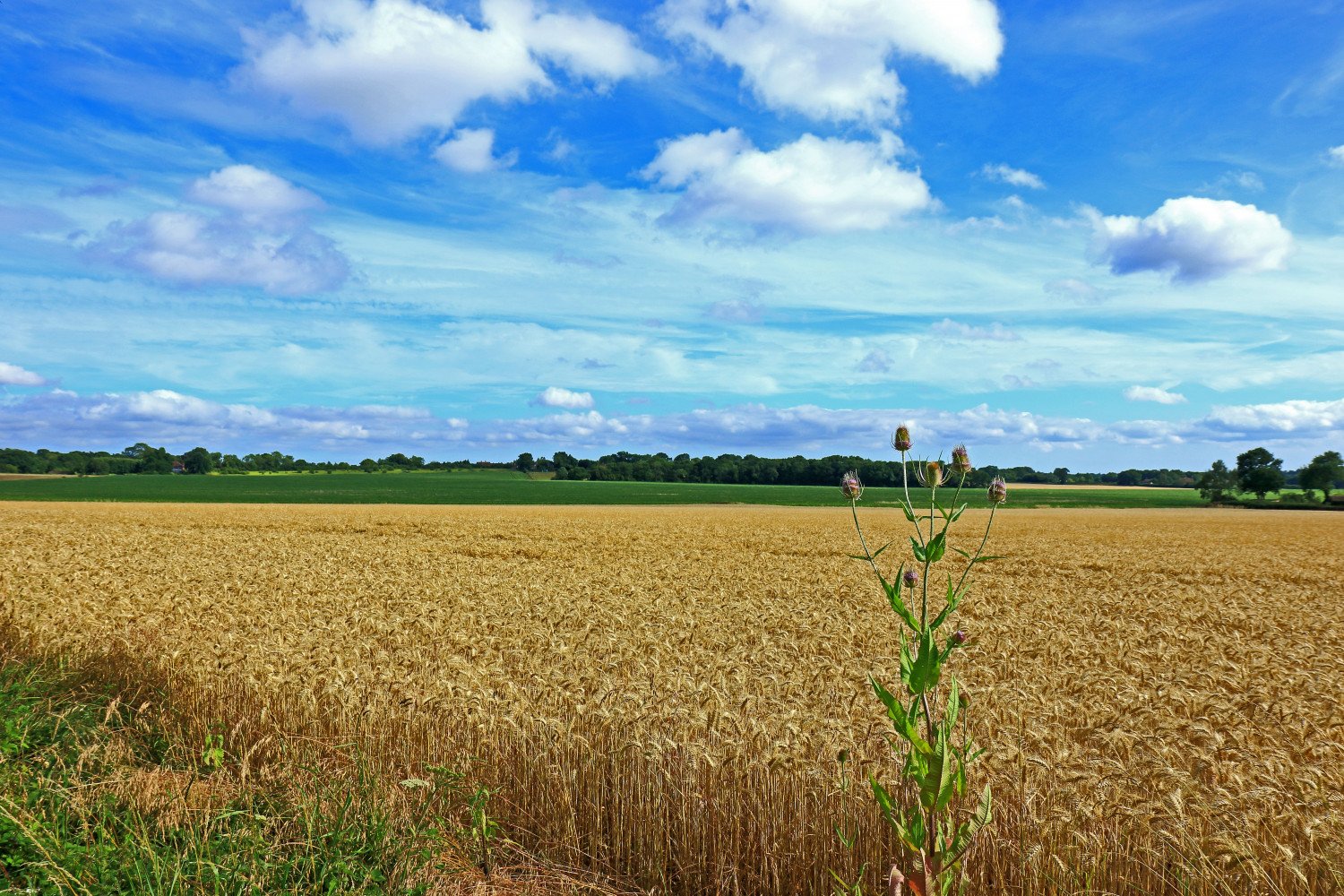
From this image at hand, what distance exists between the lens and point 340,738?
7496 mm

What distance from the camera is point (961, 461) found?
176 inches

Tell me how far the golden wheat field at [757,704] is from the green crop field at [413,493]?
7264cm

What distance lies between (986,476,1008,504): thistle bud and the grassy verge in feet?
13.3

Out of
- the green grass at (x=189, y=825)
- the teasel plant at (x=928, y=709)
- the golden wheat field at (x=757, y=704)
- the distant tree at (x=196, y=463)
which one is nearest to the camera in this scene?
the teasel plant at (x=928, y=709)

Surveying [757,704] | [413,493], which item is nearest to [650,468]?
[413,493]

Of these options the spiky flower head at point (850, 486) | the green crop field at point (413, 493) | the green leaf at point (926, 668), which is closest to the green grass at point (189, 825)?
the green leaf at point (926, 668)

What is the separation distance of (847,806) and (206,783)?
5444 millimetres

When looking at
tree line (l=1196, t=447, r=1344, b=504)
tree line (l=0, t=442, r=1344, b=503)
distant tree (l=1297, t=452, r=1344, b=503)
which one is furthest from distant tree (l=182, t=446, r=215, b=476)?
distant tree (l=1297, t=452, r=1344, b=503)

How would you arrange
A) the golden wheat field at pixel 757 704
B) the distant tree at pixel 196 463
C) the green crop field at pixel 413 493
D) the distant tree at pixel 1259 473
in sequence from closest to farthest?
the golden wheat field at pixel 757 704
the green crop field at pixel 413 493
the distant tree at pixel 1259 473
the distant tree at pixel 196 463

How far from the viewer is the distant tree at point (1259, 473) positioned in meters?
127

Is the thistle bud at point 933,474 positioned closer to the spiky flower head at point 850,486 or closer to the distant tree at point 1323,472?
the spiky flower head at point 850,486

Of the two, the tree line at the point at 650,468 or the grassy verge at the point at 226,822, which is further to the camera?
the tree line at the point at 650,468

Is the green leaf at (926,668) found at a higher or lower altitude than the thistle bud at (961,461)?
lower

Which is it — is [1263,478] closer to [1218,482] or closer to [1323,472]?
[1218,482]
